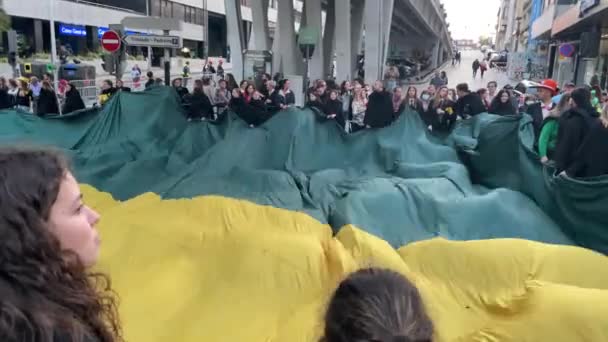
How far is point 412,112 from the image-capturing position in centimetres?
895

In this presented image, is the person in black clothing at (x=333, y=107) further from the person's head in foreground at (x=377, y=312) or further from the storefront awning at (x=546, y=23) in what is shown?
the storefront awning at (x=546, y=23)

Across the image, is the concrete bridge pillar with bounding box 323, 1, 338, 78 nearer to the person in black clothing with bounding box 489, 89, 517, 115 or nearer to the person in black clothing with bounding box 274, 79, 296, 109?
the person in black clothing with bounding box 274, 79, 296, 109

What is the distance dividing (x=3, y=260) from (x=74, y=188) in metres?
0.25

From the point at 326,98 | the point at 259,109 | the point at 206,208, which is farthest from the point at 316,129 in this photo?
the point at 206,208

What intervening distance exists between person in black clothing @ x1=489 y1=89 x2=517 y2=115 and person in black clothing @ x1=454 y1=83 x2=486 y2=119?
1.42 feet

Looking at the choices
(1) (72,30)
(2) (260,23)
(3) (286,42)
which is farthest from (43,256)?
(1) (72,30)

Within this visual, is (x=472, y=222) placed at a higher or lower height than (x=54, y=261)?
lower

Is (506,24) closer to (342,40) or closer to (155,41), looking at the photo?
(342,40)

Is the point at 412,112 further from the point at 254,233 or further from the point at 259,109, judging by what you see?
the point at 254,233

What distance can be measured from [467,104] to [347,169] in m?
3.57

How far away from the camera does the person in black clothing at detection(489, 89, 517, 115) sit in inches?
384

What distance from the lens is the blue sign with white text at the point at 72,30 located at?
38812mm

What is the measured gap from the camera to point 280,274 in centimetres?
375

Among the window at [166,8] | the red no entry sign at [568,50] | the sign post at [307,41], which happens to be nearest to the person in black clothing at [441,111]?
the sign post at [307,41]
